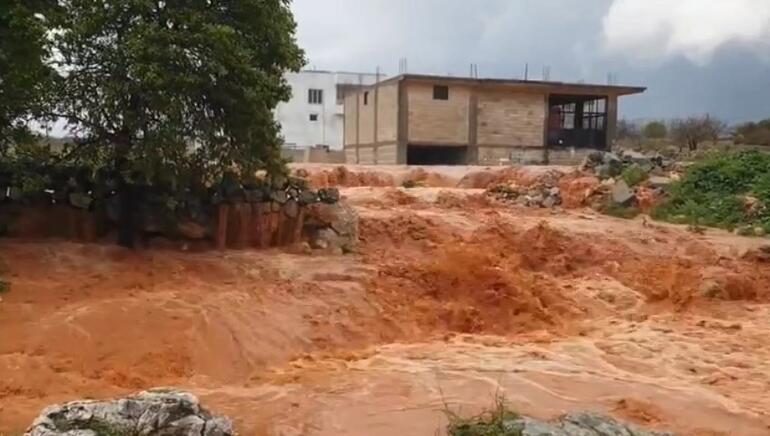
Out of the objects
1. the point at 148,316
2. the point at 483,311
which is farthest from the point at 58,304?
the point at 483,311

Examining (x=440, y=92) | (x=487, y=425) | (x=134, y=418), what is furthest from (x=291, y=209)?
(x=440, y=92)

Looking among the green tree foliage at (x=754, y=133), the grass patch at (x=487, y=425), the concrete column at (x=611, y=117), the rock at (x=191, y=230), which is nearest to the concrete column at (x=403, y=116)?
the concrete column at (x=611, y=117)

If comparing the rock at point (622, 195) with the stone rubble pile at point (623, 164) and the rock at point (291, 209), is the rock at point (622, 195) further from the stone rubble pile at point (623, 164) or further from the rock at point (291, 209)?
the rock at point (291, 209)

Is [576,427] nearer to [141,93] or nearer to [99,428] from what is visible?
[99,428]

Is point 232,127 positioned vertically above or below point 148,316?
above

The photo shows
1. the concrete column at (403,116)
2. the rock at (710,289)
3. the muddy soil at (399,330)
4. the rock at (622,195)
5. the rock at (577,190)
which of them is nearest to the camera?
the muddy soil at (399,330)

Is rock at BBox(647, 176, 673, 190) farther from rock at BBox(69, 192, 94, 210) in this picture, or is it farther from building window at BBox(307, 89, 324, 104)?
building window at BBox(307, 89, 324, 104)

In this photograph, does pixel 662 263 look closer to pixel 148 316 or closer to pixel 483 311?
pixel 483 311

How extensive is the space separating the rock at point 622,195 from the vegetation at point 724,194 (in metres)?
0.65

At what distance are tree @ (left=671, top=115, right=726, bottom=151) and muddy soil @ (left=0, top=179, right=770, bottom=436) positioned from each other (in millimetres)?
22588

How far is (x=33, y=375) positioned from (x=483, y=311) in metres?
5.44

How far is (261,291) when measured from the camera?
10148 millimetres

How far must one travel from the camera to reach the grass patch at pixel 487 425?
5461mm

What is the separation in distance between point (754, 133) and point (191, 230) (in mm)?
30451
